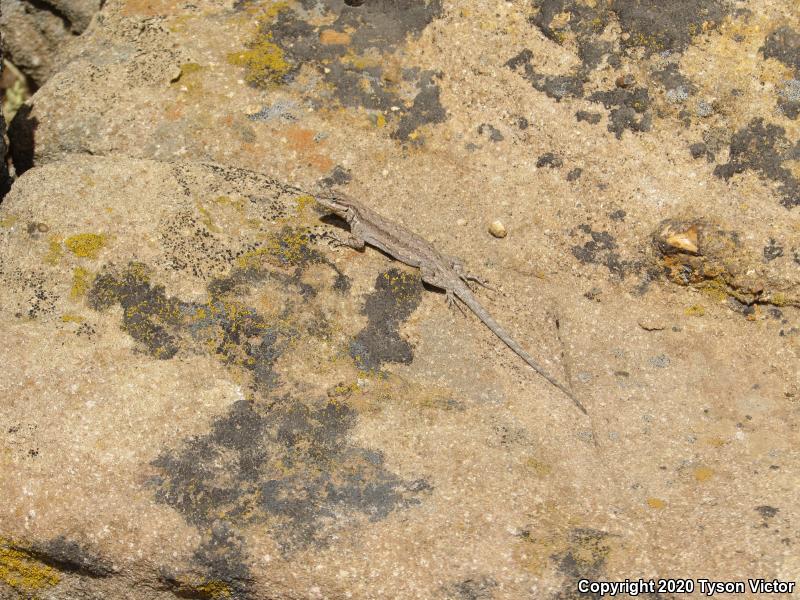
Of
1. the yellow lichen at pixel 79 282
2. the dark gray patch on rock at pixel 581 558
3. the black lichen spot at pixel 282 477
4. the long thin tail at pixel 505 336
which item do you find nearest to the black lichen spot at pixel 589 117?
the long thin tail at pixel 505 336

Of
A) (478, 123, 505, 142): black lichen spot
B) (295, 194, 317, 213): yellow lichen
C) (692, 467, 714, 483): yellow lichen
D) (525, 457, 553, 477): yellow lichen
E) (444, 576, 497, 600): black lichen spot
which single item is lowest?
(444, 576, 497, 600): black lichen spot

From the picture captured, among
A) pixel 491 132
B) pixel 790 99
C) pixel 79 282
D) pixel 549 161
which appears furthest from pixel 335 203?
pixel 790 99

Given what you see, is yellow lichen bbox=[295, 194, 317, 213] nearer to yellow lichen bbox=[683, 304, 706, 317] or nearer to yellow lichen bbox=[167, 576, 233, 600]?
yellow lichen bbox=[167, 576, 233, 600]

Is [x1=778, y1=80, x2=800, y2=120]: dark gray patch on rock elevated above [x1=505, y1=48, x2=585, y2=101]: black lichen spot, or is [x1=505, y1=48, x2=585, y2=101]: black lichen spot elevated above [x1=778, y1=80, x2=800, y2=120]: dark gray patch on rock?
[x1=778, y1=80, x2=800, y2=120]: dark gray patch on rock

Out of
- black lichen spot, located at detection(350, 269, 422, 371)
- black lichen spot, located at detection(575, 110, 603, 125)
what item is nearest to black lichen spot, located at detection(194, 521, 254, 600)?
black lichen spot, located at detection(350, 269, 422, 371)

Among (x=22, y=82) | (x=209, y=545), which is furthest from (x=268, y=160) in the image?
(x=22, y=82)

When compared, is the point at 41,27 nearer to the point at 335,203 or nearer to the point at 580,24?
the point at 335,203

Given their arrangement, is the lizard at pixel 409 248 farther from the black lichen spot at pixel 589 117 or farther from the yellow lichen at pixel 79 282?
the yellow lichen at pixel 79 282
